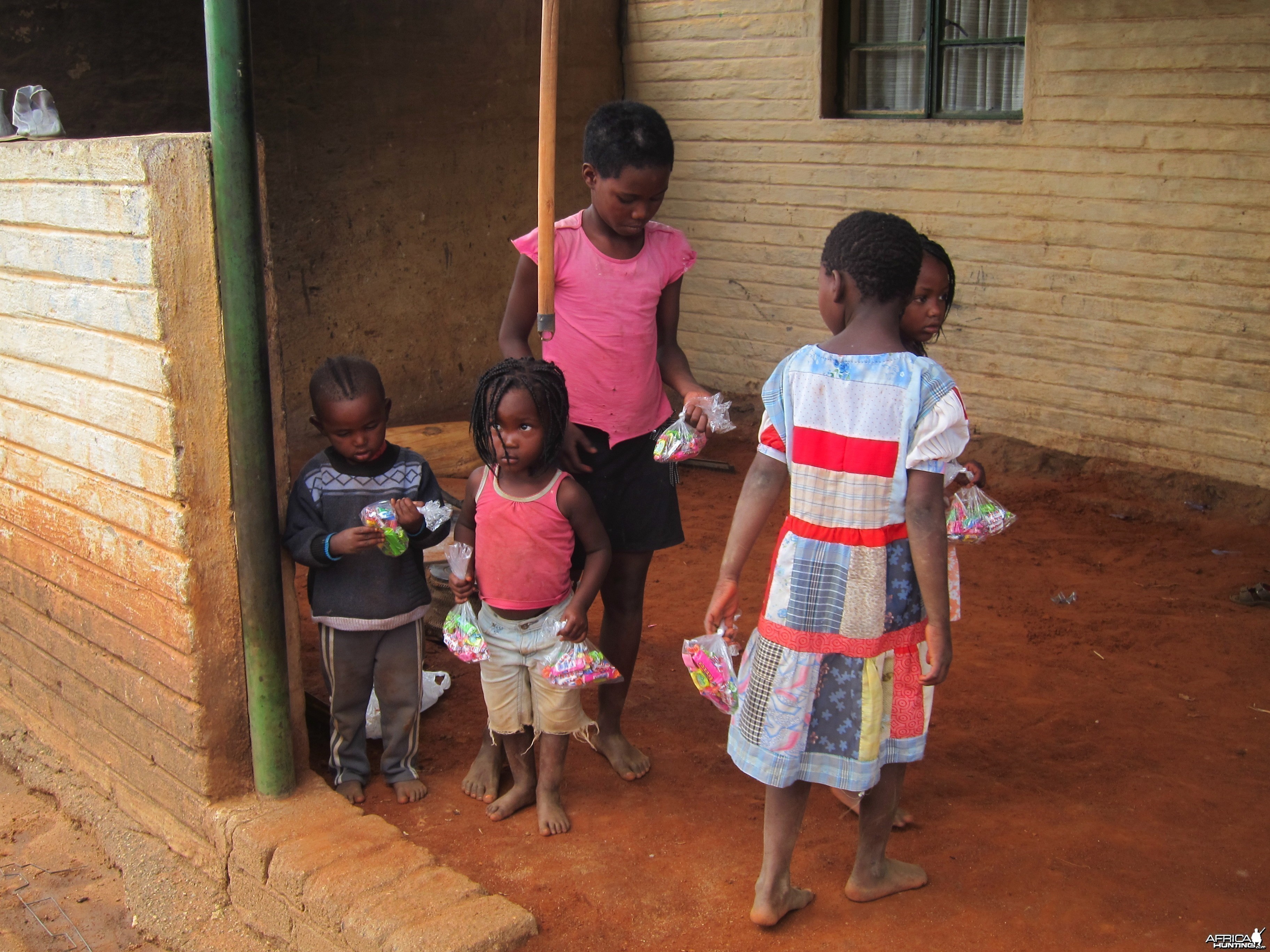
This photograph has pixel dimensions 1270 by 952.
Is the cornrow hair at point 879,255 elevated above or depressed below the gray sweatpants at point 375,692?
above

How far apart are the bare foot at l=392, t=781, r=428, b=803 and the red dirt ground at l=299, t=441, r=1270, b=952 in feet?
0.12

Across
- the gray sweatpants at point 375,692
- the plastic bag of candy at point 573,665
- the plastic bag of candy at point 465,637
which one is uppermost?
the plastic bag of candy at point 465,637

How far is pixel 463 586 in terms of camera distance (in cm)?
319

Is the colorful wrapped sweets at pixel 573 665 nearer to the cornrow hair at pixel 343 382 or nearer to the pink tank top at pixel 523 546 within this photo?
the pink tank top at pixel 523 546

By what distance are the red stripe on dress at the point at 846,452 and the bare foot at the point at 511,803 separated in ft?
4.68

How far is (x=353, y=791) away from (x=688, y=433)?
1.46 meters

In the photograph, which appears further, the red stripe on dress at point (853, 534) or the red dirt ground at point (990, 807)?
the red dirt ground at point (990, 807)

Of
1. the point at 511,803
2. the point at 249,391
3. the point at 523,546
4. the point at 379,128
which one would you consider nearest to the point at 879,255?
the point at 523,546

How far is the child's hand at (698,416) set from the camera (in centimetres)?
303

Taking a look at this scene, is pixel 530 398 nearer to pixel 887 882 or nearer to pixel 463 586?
pixel 463 586

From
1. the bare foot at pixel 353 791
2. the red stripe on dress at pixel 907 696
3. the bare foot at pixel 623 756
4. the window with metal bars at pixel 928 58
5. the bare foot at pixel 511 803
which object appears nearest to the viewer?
the red stripe on dress at pixel 907 696

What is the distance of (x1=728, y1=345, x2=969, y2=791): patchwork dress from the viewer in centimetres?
246

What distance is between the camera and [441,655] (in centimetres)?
456

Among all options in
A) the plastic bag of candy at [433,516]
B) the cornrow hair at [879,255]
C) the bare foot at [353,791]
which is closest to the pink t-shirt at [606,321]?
the plastic bag of candy at [433,516]
